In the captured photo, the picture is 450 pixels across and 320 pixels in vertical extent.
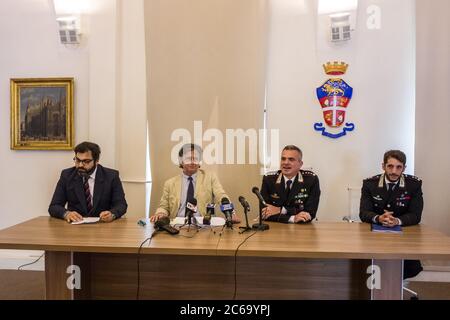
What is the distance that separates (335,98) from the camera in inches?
145

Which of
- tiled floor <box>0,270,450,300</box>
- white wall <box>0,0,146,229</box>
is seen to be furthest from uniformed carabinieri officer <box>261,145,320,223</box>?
white wall <box>0,0,146,229</box>

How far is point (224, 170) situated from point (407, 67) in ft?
6.69

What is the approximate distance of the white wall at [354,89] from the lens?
3.63 metres

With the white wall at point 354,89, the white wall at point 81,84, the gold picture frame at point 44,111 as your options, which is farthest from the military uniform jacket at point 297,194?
the gold picture frame at point 44,111

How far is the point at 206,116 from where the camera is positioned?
12.6 feet

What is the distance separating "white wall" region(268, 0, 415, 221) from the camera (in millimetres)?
3635

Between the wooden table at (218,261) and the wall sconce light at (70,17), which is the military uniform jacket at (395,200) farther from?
the wall sconce light at (70,17)

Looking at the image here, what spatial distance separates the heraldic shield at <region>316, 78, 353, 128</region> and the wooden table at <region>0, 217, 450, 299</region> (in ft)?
4.61

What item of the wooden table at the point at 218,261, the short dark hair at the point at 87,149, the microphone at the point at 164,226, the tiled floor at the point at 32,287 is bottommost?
the tiled floor at the point at 32,287

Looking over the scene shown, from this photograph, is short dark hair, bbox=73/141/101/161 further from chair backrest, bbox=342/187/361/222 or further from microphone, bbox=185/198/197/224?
chair backrest, bbox=342/187/361/222

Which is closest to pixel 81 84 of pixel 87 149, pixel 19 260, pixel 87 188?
pixel 87 149

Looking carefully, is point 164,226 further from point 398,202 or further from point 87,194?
point 398,202

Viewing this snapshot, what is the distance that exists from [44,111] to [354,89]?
3.19 meters
